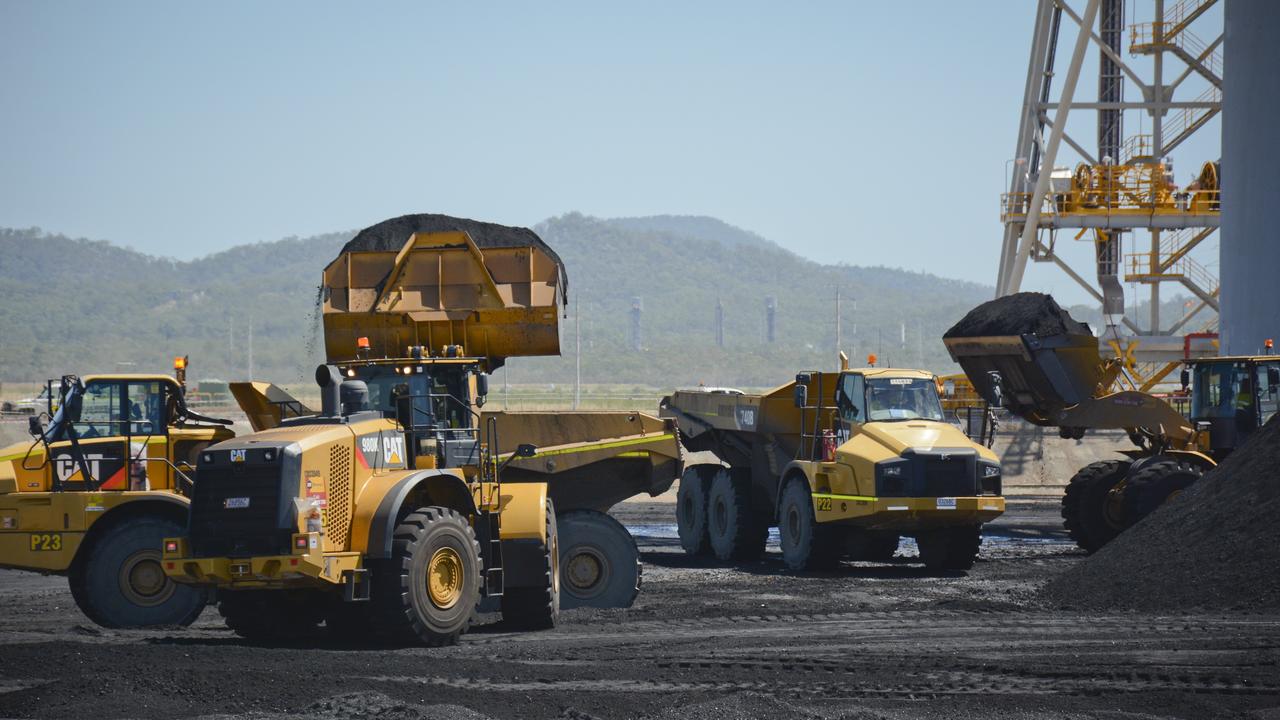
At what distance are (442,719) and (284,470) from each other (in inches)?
108

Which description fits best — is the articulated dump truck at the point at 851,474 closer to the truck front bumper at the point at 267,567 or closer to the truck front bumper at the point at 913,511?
the truck front bumper at the point at 913,511

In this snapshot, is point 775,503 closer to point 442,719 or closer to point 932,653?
point 932,653

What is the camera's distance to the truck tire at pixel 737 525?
22.0 meters

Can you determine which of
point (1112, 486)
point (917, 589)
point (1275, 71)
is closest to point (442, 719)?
point (917, 589)

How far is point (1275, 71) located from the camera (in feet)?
97.8

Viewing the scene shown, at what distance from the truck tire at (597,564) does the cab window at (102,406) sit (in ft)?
15.0

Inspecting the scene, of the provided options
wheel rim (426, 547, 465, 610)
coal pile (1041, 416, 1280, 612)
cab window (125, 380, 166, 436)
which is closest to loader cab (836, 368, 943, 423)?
coal pile (1041, 416, 1280, 612)

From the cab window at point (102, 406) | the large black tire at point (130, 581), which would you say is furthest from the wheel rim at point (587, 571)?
the cab window at point (102, 406)

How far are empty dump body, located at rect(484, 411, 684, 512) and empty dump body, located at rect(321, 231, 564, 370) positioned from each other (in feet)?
2.82

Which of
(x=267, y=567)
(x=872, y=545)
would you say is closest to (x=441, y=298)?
(x=267, y=567)

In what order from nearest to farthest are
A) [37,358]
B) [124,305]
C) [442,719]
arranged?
[442,719] → [37,358] → [124,305]

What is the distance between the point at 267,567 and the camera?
11320 millimetres

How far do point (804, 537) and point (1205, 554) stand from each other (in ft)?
19.1

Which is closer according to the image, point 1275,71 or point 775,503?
point 775,503
